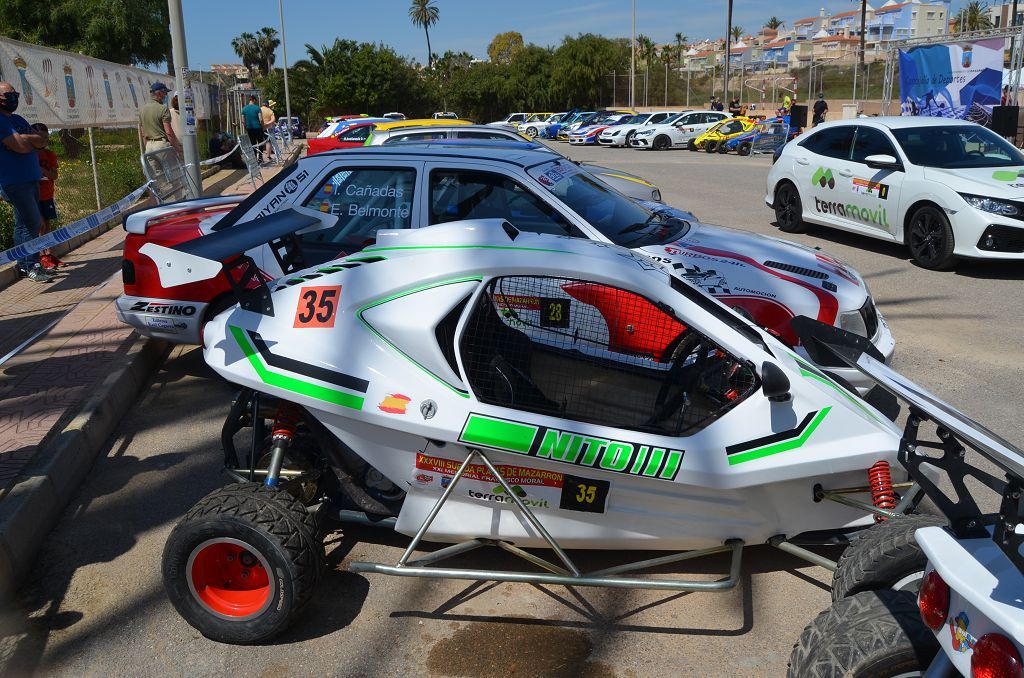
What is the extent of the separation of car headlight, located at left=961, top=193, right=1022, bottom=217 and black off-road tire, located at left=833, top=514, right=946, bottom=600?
292 inches

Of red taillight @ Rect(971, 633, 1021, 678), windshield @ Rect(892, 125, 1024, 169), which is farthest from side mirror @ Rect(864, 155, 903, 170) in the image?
red taillight @ Rect(971, 633, 1021, 678)

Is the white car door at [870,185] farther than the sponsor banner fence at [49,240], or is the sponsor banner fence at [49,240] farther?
the white car door at [870,185]

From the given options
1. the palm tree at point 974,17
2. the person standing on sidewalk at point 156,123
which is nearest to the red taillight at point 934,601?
the person standing on sidewalk at point 156,123

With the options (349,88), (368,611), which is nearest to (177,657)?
(368,611)

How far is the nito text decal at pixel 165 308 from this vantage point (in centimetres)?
611

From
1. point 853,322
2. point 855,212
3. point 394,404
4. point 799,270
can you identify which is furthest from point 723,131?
point 394,404

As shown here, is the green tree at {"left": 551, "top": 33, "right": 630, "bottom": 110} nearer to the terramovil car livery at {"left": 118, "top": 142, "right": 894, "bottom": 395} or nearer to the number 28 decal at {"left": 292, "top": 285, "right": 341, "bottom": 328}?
the terramovil car livery at {"left": 118, "top": 142, "right": 894, "bottom": 395}

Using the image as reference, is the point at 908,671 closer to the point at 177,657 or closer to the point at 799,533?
the point at 799,533

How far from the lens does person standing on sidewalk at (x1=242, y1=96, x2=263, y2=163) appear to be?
2342 centimetres

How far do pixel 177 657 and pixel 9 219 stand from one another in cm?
951

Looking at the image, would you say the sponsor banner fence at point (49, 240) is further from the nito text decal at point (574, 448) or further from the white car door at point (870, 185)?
the white car door at point (870, 185)

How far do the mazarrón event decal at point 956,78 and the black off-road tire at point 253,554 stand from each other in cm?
2375

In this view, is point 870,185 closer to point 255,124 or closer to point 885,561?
point 885,561

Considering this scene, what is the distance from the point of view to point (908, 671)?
2.13 metres
